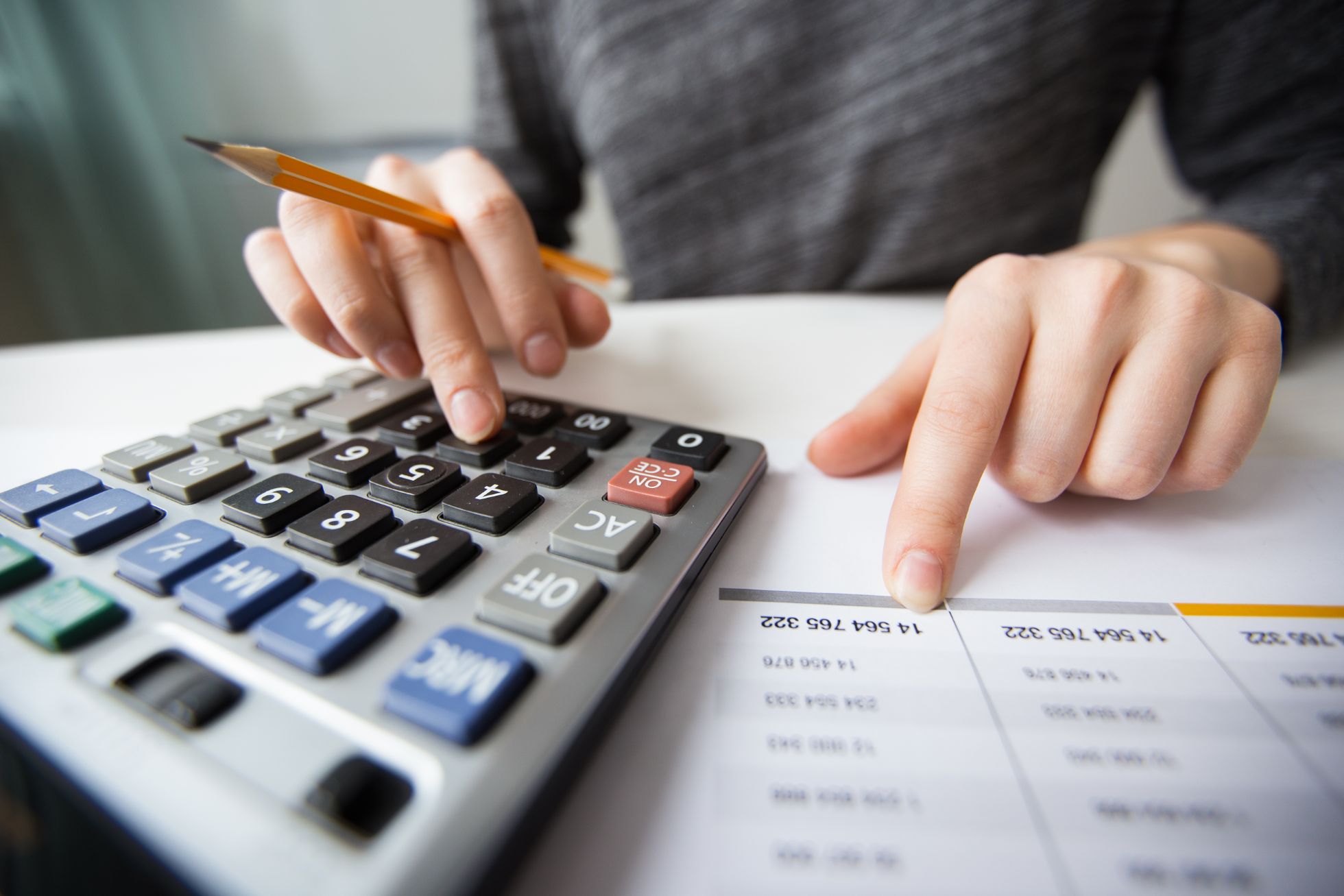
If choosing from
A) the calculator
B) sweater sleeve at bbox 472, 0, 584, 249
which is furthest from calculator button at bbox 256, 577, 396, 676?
sweater sleeve at bbox 472, 0, 584, 249

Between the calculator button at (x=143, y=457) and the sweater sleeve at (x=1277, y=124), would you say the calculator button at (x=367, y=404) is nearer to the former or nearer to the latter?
the calculator button at (x=143, y=457)

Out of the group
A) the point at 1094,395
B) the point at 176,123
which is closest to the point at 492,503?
the point at 1094,395

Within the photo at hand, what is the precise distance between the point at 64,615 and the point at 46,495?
0.09 meters

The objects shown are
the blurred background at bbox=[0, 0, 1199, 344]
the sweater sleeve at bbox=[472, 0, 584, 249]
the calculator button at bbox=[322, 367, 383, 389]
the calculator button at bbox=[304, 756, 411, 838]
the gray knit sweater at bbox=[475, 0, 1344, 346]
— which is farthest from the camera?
the blurred background at bbox=[0, 0, 1199, 344]

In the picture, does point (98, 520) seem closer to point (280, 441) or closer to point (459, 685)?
point (280, 441)

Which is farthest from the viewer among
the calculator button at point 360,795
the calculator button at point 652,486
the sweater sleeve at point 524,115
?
the sweater sleeve at point 524,115

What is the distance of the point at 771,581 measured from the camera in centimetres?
23

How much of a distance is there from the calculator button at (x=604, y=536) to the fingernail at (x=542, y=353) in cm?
16

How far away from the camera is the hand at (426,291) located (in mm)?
319

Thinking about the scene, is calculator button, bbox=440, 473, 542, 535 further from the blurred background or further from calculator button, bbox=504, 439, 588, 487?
the blurred background

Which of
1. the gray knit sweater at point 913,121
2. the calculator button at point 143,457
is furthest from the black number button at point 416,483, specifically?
the gray knit sweater at point 913,121

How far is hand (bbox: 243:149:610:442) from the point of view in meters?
0.32

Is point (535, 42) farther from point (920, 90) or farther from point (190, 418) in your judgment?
point (190, 418)

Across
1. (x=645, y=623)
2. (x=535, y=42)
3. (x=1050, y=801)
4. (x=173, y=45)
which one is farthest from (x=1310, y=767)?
(x=173, y=45)
